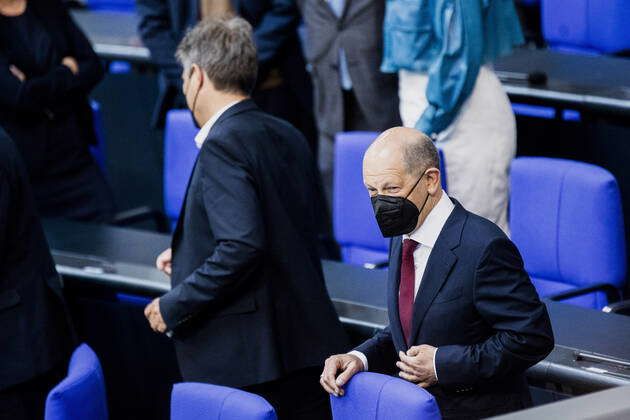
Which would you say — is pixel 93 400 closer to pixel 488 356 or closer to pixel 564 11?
pixel 488 356

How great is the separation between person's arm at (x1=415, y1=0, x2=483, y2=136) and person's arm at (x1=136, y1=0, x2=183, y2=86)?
176cm

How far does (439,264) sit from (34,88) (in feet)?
8.54

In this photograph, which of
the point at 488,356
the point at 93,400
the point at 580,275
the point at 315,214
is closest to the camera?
the point at 488,356

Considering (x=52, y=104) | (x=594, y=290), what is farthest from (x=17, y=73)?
(x=594, y=290)

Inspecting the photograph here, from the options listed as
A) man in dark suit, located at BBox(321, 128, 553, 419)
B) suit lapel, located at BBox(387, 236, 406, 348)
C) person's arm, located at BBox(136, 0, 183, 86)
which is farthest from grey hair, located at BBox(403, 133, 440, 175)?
person's arm, located at BBox(136, 0, 183, 86)

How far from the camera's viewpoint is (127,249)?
165 inches

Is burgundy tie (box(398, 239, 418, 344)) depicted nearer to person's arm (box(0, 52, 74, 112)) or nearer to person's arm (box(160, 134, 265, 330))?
person's arm (box(160, 134, 265, 330))

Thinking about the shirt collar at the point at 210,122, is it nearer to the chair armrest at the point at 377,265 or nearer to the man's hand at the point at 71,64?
the chair armrest at the point at 377,265

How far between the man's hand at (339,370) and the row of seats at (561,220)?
150 centimetres

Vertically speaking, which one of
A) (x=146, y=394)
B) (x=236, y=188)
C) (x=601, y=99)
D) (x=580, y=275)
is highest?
(x=236, y=188)

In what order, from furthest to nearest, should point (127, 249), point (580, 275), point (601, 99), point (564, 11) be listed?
point (564, 11)
point (601, 99)
point (127, 249)
point (580, 275)

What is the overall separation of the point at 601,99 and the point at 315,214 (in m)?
1.97

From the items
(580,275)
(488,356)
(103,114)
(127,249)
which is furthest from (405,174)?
(103,114)

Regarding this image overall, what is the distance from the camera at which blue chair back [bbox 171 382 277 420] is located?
2426 millimetres
